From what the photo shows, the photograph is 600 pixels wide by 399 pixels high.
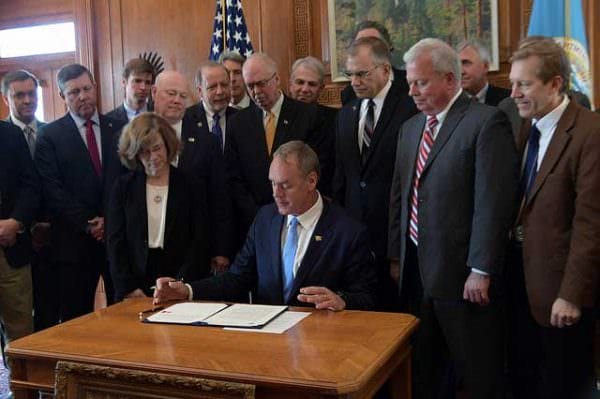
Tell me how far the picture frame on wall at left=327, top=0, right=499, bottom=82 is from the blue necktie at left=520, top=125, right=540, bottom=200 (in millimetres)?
2581

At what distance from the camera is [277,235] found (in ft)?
8.84

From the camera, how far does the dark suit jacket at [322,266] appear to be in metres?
2.58

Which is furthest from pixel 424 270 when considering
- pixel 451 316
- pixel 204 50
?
pixel 204 50

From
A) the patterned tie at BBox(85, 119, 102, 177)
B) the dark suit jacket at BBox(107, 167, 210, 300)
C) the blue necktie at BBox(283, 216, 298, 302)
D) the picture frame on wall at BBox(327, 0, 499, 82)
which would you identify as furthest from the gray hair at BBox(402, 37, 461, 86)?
the picture frame on wall at BBox(327, 0, 499, 82)

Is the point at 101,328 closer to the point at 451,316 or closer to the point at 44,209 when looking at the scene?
the point at 451,316

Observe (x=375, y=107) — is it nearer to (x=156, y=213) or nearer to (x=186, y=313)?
(x=156, y=213)

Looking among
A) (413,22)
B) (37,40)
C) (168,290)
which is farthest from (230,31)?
(168,290)

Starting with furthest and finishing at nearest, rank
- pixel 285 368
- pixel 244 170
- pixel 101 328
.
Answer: pixel 244 170
pixel 101 328
pixel 285 368

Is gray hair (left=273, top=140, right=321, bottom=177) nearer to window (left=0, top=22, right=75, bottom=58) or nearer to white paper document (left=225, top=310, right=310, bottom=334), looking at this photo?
white paper document (left=225, top=310, right=310, bottom=334)

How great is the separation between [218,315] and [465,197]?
1089mm

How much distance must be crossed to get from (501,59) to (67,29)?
173 inches

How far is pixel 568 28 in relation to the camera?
4668 mm

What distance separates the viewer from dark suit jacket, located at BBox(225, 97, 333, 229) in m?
3.57

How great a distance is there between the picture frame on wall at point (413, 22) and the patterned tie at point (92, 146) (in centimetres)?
240
